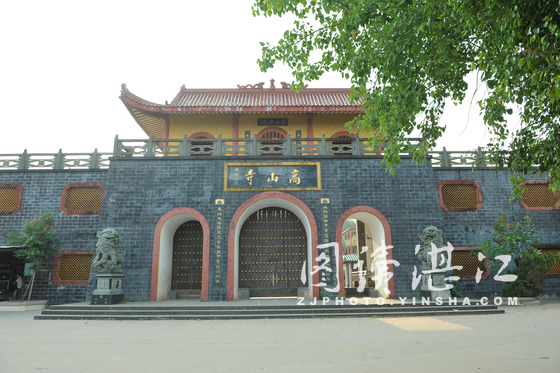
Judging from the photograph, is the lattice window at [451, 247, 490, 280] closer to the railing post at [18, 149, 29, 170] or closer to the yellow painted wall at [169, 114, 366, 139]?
the yellow painted wall at [169, 114, 366, 139]

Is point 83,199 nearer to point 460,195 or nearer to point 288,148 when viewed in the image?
point 288,148

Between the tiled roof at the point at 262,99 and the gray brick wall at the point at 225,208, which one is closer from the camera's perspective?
the gray brick wall at the point at 225,208

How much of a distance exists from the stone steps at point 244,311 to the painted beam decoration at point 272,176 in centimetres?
381

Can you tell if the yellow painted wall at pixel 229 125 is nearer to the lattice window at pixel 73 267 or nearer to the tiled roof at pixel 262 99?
the tiled roof at pixel 262 99

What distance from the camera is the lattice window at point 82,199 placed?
12641 millimetres

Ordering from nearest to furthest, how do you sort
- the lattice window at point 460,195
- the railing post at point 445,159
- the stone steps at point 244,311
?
the stone steps at point 244,311, the lattice window at point 460,195, the railing post at point 445,159

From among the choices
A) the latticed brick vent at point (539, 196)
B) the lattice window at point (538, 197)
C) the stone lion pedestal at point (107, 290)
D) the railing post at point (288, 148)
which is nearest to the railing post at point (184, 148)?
the railing post at point (288, 148)

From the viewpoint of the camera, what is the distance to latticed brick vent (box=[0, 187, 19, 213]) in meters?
12.7

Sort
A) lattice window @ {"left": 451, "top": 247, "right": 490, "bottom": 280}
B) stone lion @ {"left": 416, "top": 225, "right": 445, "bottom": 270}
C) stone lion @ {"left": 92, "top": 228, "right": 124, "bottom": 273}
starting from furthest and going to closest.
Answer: lattice window @ {"left": 451, "top": 247, "right": 490, "bottom": 280} → stone lion @ {"left": 416, "top": 225, "right": 445, "bottom": 270} → stone lion @ {"left": 92, "top": 228, "right": 124, "bottom": 273}

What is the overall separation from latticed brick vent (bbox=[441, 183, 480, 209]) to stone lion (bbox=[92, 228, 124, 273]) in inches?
408

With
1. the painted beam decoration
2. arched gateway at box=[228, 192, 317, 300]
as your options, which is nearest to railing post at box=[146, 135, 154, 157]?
the painted beam decoration

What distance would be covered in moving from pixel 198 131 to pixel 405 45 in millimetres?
10373

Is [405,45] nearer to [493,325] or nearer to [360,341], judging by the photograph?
[360,341]

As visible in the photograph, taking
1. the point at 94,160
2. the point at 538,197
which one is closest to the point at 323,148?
the point at 538,197
